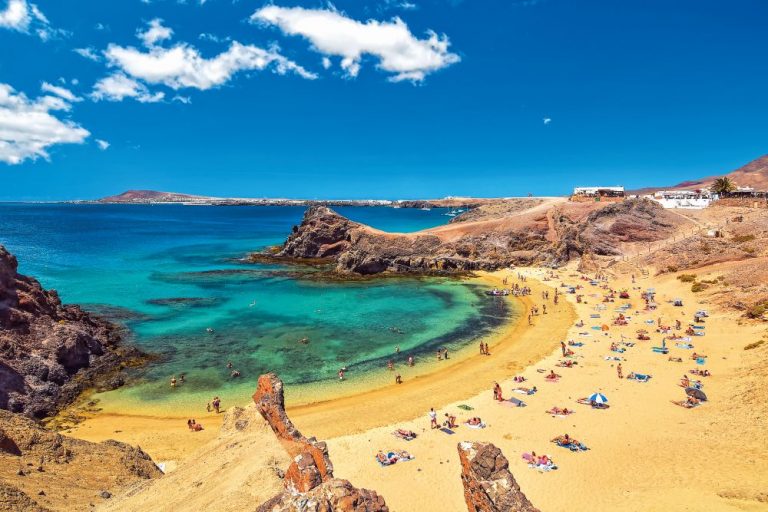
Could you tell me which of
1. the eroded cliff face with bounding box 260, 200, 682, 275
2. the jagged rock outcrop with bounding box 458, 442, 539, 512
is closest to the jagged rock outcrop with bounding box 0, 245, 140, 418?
the jagged rock outcrop with bounding box 458, 442, 539, 512

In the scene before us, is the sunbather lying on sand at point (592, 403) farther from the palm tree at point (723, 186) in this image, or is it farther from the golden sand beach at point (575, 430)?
the palm tree at point (723, 186)

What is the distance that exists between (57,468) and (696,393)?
27.1 m

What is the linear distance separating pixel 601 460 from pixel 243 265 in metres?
64.6

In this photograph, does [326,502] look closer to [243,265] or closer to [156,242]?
[243,265]

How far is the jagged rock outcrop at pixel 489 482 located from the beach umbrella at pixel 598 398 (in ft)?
56.1

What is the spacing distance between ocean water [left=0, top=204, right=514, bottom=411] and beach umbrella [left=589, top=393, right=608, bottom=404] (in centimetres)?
1142

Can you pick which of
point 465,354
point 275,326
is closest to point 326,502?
point 465,354

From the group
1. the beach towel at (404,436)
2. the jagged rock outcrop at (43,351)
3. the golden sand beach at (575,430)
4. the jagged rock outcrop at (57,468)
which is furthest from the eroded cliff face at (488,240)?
the jagged rock outcrop at (57,468)

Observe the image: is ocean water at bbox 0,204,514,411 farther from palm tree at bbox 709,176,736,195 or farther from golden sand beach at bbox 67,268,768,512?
palm tree at bbox 709,176,736,195

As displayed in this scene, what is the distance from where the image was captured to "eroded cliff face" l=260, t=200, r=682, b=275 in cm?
6706

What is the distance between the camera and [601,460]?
59.7 ft

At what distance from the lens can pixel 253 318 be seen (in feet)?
143

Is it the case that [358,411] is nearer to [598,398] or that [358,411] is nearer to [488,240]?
[598,398]

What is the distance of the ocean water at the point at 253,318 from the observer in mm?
29594
